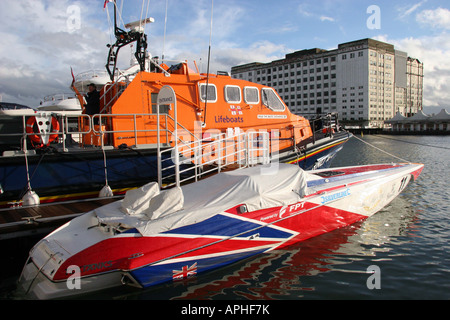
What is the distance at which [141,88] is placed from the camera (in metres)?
7.53

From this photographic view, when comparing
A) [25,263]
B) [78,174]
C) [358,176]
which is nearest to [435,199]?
[358,176]

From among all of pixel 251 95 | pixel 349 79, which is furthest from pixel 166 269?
pixel 349 79

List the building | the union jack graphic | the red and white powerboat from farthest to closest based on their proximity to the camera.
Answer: the building
the union jack graphic
the red and white powerboat

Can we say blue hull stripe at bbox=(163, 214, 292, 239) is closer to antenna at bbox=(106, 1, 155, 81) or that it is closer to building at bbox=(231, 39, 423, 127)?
antenna at bbox=(106, 1, 155, 81)

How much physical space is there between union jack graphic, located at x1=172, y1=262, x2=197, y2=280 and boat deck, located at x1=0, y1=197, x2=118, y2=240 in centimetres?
202

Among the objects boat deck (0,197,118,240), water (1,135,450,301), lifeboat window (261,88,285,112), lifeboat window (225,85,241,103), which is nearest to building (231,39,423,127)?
lifeboat window (261,88,285,112)

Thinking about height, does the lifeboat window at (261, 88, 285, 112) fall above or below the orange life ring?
above

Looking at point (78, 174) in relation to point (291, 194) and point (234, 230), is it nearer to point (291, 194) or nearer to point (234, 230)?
point (234, 230)

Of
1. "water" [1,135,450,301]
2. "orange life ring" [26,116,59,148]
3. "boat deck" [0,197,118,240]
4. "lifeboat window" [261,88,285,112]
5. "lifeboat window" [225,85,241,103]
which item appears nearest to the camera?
"water" [1,135,450,301]

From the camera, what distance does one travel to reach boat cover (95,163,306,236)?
427 centimetres

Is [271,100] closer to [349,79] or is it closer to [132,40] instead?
[132,40]

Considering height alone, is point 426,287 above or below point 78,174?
below
